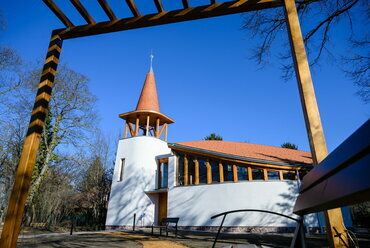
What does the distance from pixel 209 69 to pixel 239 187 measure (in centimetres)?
729

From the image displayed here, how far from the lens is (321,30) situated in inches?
289

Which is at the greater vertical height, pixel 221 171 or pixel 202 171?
pixel 202 171

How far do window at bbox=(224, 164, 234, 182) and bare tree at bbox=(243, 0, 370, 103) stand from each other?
708 cm

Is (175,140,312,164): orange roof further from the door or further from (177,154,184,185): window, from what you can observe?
the door

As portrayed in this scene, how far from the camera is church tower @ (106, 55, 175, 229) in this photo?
15078 millimetres

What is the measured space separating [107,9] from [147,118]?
14.2 meters

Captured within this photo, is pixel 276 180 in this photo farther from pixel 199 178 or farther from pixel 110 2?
pixel 110 2

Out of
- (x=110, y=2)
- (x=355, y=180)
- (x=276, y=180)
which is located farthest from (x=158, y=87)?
(x=355, y=180)

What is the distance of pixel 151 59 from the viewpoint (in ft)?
72.4

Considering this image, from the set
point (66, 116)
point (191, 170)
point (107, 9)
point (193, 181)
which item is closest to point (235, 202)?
point (193, 181)

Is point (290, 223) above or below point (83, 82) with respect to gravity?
below

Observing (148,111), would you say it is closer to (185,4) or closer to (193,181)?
(193,181)

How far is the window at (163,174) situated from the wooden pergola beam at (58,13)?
13386mm

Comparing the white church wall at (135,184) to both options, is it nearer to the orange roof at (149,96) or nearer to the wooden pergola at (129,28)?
the orange roof at (149,96)
